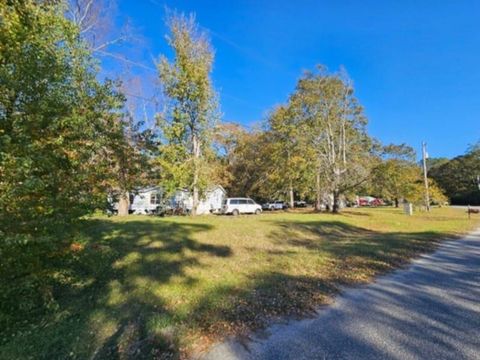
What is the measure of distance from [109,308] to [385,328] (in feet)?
12.7

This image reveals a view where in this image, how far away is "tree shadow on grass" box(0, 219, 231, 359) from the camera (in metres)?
3.54

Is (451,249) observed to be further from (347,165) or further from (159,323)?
(347,165)

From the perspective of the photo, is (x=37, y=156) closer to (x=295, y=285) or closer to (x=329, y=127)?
(x=295, y=285)

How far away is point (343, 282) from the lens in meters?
5.86

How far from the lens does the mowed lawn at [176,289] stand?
3.67m

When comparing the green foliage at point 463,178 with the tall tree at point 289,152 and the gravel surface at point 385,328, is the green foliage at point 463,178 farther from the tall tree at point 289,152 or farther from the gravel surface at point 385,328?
the gravel surface at point 385,328

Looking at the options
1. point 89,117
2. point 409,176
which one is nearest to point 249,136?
point 409,176

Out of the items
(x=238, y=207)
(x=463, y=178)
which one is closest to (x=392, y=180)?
(x=238, y=207)

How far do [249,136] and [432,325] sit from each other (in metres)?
36.7

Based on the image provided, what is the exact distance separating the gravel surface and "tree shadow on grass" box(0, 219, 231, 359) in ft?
3.20

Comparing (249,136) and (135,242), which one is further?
(249,136)

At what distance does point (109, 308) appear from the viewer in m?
4.66

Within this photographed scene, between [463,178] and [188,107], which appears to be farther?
[463,178]

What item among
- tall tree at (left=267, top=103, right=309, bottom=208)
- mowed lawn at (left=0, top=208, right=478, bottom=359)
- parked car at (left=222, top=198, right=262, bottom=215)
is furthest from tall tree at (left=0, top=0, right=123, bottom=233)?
parked car at (left=222, top=198, right=262, bottom=215)
